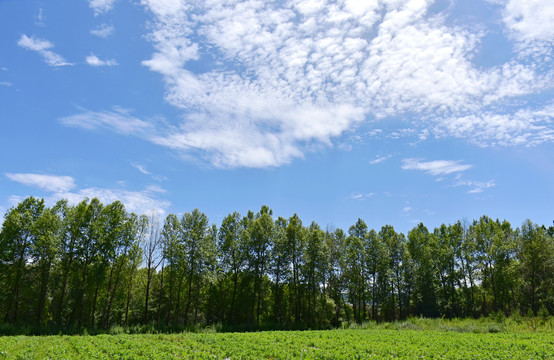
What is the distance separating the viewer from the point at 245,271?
150ft

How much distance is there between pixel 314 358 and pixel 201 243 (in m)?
29.2

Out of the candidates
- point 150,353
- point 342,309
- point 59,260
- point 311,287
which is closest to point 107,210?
point 59,260

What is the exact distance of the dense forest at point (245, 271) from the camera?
118 feet

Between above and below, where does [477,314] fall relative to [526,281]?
below

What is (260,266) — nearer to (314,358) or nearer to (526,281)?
(314,358)

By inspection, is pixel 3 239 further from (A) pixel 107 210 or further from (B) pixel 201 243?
(B) pixel 201 243

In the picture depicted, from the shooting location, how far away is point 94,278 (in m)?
36.7

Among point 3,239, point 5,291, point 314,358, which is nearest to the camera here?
point 314,358

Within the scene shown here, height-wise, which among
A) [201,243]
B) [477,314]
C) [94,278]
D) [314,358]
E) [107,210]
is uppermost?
[107,210]

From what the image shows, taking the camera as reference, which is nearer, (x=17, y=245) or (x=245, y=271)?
(x=17, y=245)

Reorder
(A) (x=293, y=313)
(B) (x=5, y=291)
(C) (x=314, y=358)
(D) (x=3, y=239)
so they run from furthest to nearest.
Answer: (A) (x=293, y=313) → (B) (x=5, y=291) → (D) (x=3, y=239) → (C) (x=314, y=358)

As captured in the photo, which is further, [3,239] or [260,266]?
[260,266]

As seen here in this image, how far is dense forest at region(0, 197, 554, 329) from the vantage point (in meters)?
35.9

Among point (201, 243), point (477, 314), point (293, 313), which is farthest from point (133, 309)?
point (477, 314)
